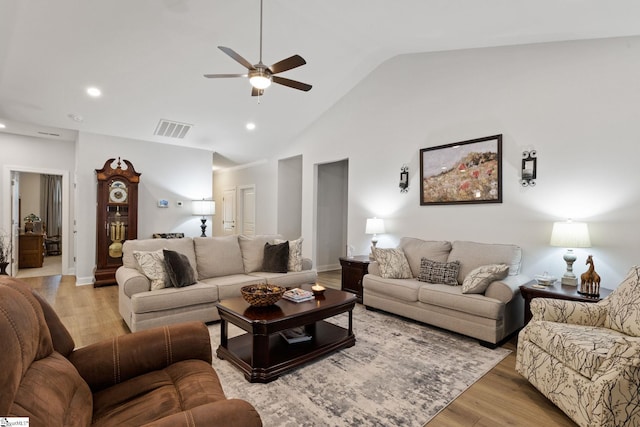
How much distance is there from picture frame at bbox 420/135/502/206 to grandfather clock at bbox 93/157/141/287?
4.73 meters

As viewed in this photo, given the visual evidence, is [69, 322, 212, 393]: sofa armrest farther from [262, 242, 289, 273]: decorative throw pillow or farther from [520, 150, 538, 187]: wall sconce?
[520, 150, 538, 187]: wall sconce

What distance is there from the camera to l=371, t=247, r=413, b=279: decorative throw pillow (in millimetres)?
3934

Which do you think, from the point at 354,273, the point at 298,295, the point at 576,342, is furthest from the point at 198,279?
the point at 576,342

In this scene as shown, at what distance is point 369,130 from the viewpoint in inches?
210

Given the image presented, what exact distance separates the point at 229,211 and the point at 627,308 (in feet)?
25.8

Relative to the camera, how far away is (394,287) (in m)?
3.74

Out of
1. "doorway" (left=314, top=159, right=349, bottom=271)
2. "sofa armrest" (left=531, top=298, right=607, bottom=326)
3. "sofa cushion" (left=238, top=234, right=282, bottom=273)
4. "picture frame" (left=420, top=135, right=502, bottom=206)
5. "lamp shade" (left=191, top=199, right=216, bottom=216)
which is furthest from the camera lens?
"doorway" (left=314, top=159, right=349, bottom=271)

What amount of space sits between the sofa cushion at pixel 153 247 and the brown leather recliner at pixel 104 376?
2.09 metres

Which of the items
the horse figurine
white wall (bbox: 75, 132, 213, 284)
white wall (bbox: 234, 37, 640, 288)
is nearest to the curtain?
white wall (bbox: 75, 132, 213, 284)

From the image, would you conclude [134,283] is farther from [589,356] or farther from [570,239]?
[570,239]

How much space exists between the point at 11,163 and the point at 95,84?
291cm

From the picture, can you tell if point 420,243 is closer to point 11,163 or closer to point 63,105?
point 63,105

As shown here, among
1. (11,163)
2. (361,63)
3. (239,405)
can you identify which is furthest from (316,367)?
(11,163)

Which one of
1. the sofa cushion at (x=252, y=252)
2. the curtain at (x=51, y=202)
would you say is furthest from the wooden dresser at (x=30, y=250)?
the sofa cushion at (x=252, y=252)
